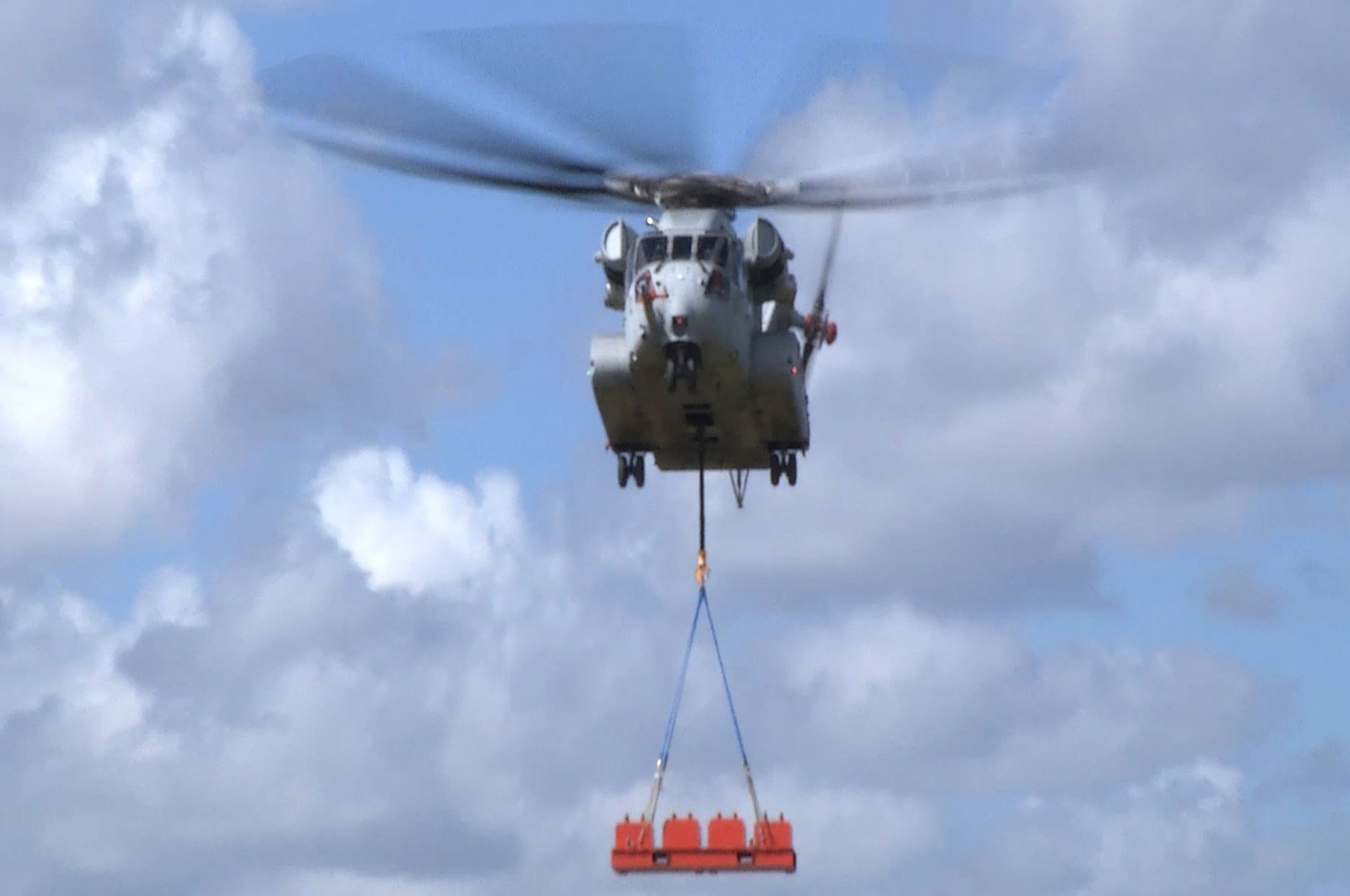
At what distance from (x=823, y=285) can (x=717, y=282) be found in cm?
675

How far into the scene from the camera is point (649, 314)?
61.1m

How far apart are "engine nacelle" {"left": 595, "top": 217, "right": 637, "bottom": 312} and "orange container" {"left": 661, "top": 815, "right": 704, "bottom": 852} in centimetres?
1025

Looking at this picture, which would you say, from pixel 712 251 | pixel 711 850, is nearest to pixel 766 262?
pixel 712 251

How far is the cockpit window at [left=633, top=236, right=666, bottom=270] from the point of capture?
6247 centimetres

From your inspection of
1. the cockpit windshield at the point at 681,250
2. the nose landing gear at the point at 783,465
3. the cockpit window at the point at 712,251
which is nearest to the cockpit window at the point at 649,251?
the cockpit windshield at the point at 681,250

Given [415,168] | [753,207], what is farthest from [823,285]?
[415,168]

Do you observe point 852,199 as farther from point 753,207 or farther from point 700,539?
point 700,539

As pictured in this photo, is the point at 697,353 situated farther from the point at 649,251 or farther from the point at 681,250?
the point at 649,251

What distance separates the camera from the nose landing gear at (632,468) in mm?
65250

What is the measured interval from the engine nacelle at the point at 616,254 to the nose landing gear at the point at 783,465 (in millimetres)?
4134

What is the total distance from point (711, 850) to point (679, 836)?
65 cm

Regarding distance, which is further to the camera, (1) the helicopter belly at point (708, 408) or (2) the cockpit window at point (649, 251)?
(2) the cockpit window at point (649, 251)

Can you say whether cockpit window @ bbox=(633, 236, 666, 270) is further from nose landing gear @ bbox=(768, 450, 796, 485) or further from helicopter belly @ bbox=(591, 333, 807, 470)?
nose landing gear @ bbox=(768, 450, 796, 485)

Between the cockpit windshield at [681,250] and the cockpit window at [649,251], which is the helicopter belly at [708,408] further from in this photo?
the cockpit windshield at [681,250]
